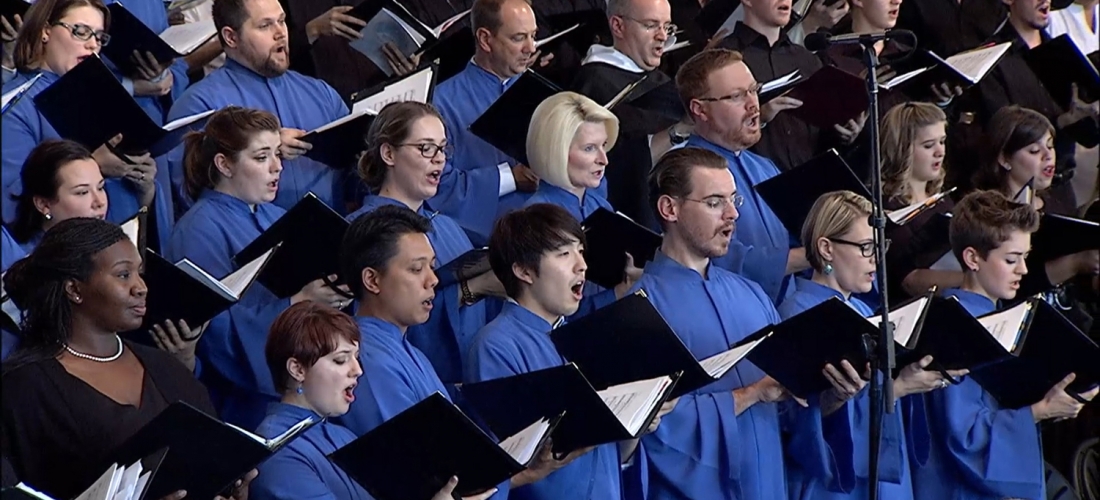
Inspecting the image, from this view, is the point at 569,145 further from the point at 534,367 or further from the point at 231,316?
the point at 231,316

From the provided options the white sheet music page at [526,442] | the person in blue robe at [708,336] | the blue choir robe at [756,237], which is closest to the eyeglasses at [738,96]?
the blue choir robe at [756,237]

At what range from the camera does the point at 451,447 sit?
3824 millimetres

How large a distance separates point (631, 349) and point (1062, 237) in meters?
2.65

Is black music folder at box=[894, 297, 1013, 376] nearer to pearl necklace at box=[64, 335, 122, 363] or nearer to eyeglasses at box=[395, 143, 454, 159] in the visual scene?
eyeglasses at box=[395, 143, 454, 159]

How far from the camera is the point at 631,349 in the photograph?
434cm

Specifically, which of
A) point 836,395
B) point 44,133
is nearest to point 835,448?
point 836,395

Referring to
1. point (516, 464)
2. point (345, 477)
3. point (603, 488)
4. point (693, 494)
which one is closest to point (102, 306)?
point (345, 477)

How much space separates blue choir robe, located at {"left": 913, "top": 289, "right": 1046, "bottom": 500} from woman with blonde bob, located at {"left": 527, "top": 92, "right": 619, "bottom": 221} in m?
1.31

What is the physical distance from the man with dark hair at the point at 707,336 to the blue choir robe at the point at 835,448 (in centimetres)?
9

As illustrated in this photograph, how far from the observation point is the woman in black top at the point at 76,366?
3.86 m

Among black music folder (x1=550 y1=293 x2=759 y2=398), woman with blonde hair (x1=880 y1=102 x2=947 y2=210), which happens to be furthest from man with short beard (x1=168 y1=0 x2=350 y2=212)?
woman with blonde hair (x1=880 y1=102 x2=947 y2=210)

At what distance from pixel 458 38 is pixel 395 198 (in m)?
1.33

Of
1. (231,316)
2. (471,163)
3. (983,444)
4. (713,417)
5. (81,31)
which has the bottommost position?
(983,444)

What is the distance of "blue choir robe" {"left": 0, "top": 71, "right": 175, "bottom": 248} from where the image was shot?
5055 mm
